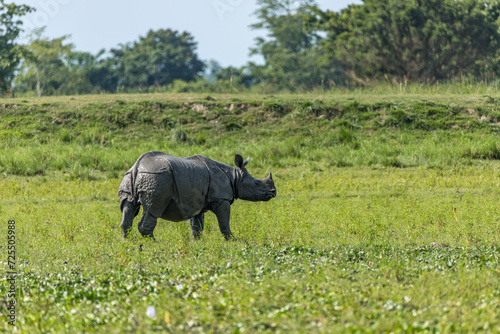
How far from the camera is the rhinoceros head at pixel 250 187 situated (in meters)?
10.6

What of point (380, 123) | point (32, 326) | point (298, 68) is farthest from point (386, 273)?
point (298, 68)

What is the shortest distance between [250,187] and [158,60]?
4251 cm

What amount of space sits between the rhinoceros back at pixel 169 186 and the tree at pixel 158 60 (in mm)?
40983

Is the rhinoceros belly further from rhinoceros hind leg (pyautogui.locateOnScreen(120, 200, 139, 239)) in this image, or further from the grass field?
the grass field

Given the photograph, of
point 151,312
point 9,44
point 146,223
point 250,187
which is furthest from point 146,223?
point 9,44

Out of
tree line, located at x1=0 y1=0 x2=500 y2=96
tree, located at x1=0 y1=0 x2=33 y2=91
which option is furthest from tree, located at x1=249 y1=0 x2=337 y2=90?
tree, located at x1=0 y1=0 x2=33 y2=91

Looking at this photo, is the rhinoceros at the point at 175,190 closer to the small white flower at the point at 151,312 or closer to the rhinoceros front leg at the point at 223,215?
the rhinoceros front leg at the point at 223,215

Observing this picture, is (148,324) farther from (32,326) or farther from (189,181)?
(189,181)

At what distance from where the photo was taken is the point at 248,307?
635cm

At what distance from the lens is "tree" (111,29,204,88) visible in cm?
5078

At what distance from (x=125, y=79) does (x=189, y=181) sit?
42413 millimetres

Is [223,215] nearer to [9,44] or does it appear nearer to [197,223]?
[197,223]

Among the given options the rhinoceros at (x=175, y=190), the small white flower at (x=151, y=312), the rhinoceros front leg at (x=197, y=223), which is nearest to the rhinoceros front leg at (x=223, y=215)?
the rhinoceros at (x=175, y=190)

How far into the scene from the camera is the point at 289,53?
48.3 metres
